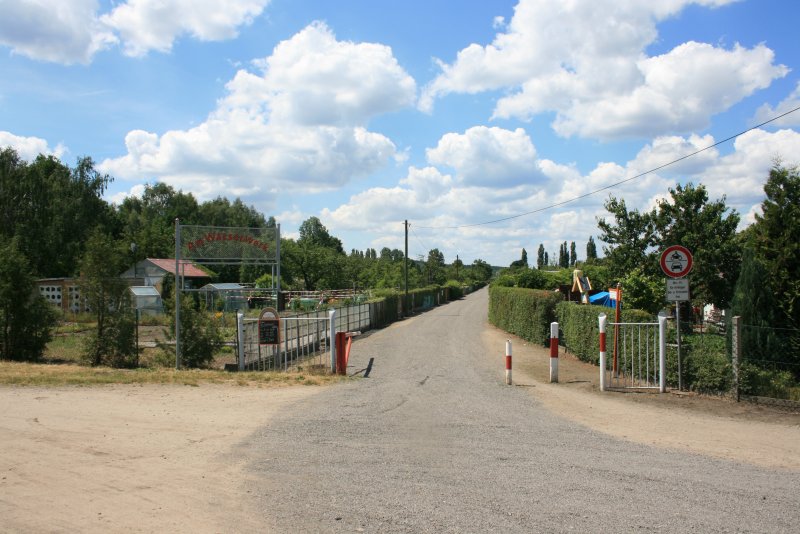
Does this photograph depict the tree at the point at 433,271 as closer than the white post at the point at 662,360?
No

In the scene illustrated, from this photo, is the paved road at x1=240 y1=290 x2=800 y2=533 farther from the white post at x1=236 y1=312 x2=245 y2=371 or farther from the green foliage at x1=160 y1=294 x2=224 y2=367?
the green foliage at x1=160 y1=294 x2=224 y2=367

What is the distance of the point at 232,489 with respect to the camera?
5.72 meters

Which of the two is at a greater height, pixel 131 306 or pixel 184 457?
pixel 131 306

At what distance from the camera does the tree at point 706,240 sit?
73.1 feet

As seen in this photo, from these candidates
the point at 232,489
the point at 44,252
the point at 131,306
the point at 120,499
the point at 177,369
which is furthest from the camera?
the point at 44,252

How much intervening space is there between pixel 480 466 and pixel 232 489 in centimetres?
260

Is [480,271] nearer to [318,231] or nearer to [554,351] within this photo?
[318,231]

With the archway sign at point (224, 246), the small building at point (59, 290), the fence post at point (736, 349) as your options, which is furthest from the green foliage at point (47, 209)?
the fence post at point (736, 349)

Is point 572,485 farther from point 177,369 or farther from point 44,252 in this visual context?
point 44,252

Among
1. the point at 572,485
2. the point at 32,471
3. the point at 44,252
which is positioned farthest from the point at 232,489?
the point at 44,252

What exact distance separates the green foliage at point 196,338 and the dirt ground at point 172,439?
4.06 meters

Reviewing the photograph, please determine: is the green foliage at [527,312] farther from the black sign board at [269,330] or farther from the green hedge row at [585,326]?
the black sign board at [269,330]

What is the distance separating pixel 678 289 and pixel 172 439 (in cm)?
932

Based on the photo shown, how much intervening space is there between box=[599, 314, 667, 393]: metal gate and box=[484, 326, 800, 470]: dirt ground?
1.34 ft
